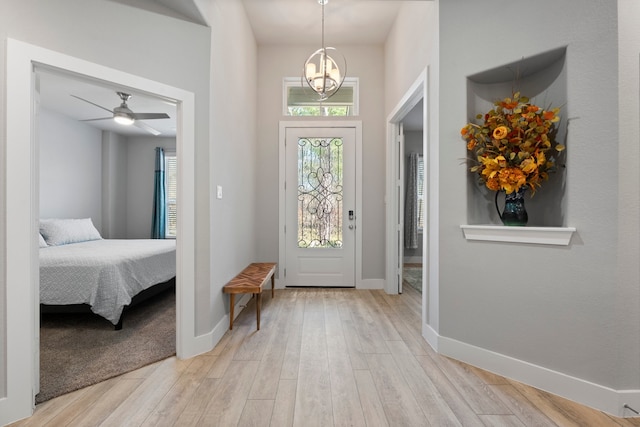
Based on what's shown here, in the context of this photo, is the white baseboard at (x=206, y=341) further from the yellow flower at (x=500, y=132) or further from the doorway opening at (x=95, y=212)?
the yellow flower at (x=500, y=132)

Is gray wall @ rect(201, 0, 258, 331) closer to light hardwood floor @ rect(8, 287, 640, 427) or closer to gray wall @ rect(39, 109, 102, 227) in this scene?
light hardwood floor @ rect(8, 287, 640, 427)

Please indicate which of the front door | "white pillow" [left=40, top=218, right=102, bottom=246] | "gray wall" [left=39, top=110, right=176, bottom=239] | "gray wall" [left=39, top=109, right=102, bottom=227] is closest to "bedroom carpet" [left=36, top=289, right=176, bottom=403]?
"white pillow" [left=40, top=218, right=102, bottom=246]

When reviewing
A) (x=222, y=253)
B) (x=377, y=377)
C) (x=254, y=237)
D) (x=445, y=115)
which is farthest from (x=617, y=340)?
(x=254, y=237)

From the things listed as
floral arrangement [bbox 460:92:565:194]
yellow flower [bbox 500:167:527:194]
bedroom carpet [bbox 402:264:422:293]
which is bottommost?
bedroom carpet [bbox 402:264:422:293]

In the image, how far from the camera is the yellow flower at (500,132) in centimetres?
197

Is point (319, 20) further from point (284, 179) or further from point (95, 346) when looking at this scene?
point (95, 346)

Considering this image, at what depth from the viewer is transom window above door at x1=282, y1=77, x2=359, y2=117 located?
4.26 m

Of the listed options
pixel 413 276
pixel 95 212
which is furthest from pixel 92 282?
pixel 413 276

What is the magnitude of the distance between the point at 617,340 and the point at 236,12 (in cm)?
389

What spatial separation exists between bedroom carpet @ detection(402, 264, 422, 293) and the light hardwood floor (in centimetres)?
181

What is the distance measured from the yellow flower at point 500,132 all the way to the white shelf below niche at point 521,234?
0.58 m

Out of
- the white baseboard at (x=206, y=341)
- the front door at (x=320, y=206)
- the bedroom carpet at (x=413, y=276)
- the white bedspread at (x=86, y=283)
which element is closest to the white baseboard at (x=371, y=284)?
the front door at (x=320, y=206)

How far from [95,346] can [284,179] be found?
2.62 meters

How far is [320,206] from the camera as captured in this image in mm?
4195
